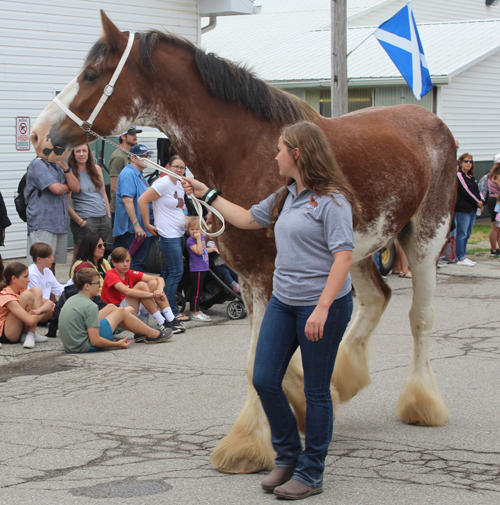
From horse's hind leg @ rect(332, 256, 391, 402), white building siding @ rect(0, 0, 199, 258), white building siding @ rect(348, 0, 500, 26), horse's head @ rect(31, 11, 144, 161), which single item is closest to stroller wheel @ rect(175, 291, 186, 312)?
horse's hind leg @ rect(332, 256, 391, 402)

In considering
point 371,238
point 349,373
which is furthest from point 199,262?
point 371,238

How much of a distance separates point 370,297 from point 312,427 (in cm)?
211

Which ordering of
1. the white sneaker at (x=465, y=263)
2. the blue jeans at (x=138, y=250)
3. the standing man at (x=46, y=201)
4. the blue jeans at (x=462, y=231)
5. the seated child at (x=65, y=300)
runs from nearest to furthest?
1. the seated child at (x=65, y=300)
2. the standing man at (x=46, y=201)
3. the blue jeans at (x=138, y=250)
4. the white sneaker at (x=465, y=263)
5. the blue jeans at (x=462, y=231)

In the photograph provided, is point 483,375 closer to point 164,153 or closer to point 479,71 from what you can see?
point 164,153

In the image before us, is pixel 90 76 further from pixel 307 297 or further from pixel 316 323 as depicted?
pixel 316 323

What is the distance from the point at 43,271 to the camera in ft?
28.0

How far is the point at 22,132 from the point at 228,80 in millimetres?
9851

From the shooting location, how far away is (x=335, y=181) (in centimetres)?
384

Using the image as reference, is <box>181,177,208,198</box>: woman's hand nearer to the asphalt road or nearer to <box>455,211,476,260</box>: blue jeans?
the asphalt road

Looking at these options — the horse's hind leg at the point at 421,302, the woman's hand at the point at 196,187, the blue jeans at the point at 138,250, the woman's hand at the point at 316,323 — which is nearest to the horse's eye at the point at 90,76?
the woman's hand at the point at 196,187

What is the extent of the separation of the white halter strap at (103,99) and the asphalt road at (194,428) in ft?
6.56

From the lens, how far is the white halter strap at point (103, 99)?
4445 millimetres

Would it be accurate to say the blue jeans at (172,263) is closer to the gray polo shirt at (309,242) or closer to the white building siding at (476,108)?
the gray polo shirt at (309,242)

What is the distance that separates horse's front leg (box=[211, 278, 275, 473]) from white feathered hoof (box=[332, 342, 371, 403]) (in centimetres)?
113
